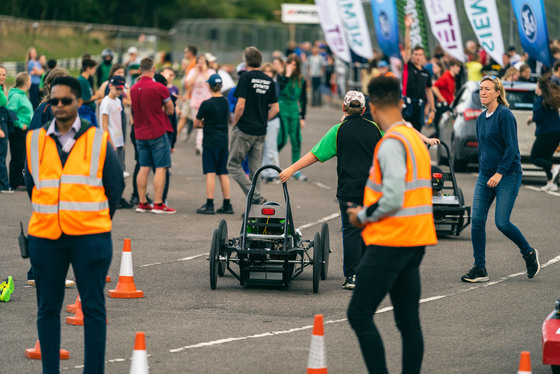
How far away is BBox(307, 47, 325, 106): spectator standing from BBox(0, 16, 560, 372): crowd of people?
1606cm

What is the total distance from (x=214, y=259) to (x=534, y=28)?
11.4 metres

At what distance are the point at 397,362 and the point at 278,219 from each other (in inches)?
105

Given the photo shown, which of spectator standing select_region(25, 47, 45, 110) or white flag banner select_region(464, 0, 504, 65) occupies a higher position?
white flag banner select_region(464, 0, 504, 65)

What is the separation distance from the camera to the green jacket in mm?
15141

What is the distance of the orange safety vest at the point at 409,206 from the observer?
573cm

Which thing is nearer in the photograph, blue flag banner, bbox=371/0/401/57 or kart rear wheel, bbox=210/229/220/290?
kart rear wheel, bbox=210/229/220/290

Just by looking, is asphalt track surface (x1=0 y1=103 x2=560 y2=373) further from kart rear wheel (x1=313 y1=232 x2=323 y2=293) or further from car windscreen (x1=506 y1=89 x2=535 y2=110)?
car windscreen (x1=506 y1=89 x2=535 y2=110)

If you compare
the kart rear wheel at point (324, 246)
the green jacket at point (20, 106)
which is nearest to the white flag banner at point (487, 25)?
the green jacket at point (20, 106)

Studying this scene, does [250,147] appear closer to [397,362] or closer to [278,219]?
[278,219]

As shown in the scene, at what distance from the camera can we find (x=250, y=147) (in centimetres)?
1374

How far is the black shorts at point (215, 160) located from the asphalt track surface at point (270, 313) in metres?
0.97

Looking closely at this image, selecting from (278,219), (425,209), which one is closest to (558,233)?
(278,219)

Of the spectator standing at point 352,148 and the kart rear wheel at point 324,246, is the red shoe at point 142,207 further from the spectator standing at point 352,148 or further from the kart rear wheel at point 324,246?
the spectator standing at point 352,148

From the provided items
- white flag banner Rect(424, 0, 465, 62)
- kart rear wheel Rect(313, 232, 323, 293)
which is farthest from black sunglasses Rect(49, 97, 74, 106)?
white flag banner Rect(424, 0, 465, 62)
